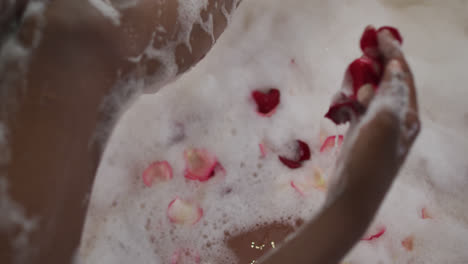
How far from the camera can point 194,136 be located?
4.39 feet

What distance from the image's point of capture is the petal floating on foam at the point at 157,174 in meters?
1.29

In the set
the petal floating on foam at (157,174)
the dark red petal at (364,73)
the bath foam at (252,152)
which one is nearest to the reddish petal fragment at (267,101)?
the bath foam at (252,152)

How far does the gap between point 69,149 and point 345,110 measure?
1.64ft

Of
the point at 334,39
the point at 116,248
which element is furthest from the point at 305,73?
the point at 116,248

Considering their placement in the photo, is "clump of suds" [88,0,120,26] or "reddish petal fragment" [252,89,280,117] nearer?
"clump of suds" [88,0,120,26]

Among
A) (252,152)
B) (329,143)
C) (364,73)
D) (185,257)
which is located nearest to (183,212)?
(185,257)

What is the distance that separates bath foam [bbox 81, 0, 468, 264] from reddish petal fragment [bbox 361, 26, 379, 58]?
58cm

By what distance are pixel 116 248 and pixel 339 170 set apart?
0.79 m

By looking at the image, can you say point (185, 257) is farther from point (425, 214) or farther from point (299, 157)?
point (425, 214)

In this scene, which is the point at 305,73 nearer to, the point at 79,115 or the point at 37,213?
the point at 79,115

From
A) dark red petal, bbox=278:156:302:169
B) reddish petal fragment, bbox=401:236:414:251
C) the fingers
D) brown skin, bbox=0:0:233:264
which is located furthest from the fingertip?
reddish petal fragment, bbox=401:236:414:251

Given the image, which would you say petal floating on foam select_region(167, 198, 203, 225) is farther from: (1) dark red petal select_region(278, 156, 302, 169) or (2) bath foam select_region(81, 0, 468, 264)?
(1) dark red petal select_region(278, 156, 302, 169)

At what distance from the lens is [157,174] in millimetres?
1293

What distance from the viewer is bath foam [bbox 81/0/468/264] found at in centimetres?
124
